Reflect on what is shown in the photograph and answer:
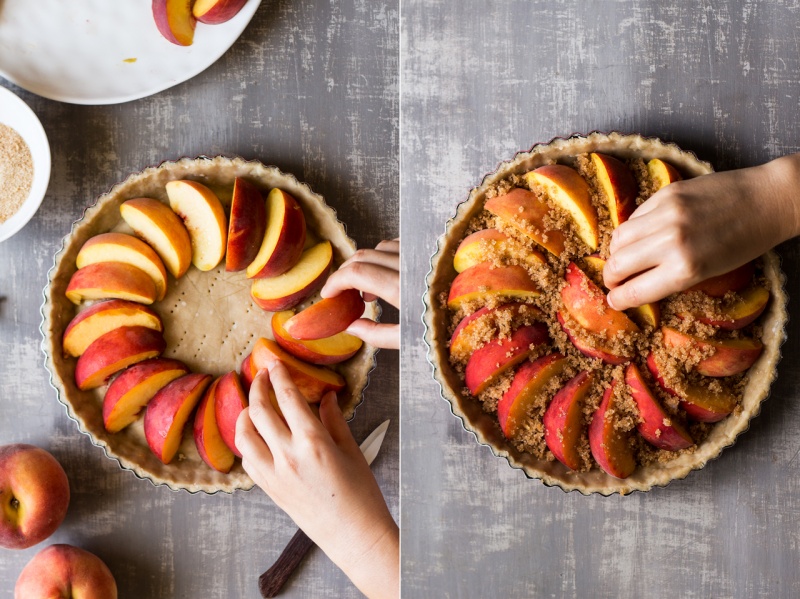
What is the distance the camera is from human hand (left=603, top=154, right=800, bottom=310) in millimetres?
755

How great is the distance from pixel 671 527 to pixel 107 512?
101 centimetres

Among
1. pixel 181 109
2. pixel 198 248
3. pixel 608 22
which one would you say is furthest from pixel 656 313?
pixel 181 109

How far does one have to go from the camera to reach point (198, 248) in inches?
48.1

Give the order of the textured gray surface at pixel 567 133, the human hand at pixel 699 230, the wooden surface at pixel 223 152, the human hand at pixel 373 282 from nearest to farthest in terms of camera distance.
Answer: the human hand at pixel 699 230 < the textured gray surface at pixel 567 133 < the human hand at pixel 373 282 < the wooden surface at pixel 223 152

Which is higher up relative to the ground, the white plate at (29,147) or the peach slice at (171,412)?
the white plate at (29,147)

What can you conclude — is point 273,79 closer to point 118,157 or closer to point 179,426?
point 118,157

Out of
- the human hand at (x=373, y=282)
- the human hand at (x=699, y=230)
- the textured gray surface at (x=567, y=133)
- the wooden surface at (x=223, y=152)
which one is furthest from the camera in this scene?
the wooden surface at (x=223, y=152)

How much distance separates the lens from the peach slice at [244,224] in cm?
115

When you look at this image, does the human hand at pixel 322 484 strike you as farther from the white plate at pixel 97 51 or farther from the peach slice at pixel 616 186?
the white plate at pixel 97 51

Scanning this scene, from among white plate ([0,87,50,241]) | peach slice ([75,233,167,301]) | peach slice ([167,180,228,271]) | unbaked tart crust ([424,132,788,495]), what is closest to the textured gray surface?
unbaked tart crust ([424,132,788,495])

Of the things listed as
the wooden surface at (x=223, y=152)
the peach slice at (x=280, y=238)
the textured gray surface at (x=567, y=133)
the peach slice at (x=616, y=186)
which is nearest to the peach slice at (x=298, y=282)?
the peach slice at (x=280, y=238)

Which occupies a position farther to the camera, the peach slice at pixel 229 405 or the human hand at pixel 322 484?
the peach slice at pixel 229 405

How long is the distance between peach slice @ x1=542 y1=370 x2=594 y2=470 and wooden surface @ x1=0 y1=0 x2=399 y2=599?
51 centimetres

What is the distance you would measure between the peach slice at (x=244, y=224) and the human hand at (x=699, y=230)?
610 mm
